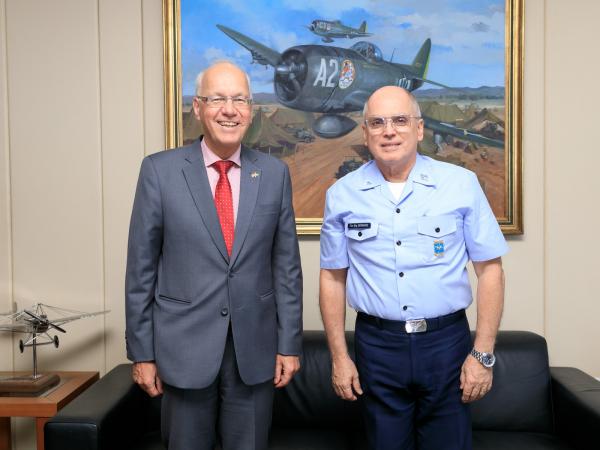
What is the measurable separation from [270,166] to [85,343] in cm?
166

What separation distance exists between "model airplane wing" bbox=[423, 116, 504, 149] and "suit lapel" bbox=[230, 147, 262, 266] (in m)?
1.31

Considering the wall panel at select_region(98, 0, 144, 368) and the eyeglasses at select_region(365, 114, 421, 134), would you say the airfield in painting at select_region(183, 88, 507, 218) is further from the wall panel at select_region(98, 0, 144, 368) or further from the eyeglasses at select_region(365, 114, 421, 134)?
the eyeglasses at select_region(365, 114, 421, 134)

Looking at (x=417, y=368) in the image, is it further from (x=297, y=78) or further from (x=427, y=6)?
(x=427, y=6)

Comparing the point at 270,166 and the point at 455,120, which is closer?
the point at 270,166

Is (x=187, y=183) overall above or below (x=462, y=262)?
above

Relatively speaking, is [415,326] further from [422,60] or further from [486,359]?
[422,60]

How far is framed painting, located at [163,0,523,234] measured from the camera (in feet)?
9.23

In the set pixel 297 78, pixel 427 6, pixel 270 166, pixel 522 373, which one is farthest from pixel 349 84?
pixel 522 373

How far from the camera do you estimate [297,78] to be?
9.29 feet

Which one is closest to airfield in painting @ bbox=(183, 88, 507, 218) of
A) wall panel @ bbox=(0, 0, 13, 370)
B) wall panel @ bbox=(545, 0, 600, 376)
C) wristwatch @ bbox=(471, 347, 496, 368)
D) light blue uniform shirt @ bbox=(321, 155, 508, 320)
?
wall panel @ bbox=(545, 0, 600, 376)

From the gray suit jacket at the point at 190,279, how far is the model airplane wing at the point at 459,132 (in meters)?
1.38

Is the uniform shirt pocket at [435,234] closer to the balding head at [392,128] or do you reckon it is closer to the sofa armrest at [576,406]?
the balding head at [392,128]

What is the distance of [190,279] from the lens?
5.57 ft

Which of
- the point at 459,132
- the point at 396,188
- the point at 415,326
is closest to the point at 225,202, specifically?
the point at 396,188
